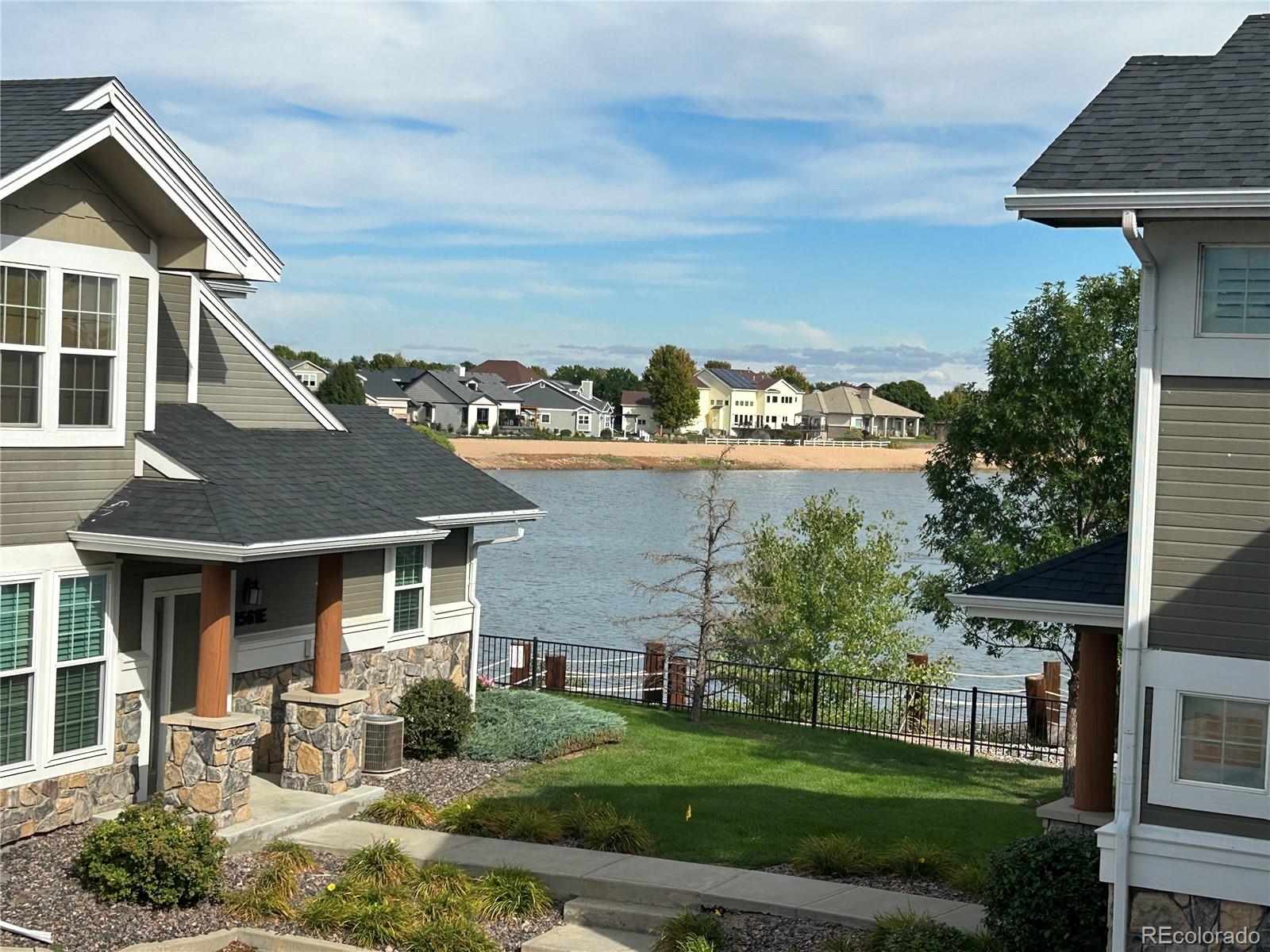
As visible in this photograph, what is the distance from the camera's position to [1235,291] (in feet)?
27.5

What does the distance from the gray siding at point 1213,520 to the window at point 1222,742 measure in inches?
13.8

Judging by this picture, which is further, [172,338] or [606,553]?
[606,553]

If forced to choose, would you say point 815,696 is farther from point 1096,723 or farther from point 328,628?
point 1096,723

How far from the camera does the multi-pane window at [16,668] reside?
1122 centimetres

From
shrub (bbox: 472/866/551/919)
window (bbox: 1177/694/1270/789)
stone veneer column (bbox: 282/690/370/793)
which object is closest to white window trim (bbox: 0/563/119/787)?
stone veneer column (bbox: 282/690/370/793)

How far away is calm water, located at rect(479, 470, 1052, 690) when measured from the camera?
30.8 metres

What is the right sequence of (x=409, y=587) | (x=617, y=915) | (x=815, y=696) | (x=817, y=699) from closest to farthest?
(x=617, y=915) < (x=409, y=587) < (x=815, y=696) < (x=817, y=699)

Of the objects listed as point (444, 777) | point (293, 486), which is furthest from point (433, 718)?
point (293, 486)

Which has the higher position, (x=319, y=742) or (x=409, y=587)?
(x=409, y=587)

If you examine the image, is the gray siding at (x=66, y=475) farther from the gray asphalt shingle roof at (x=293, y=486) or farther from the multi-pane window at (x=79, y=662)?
the multi-pane window at (x=79, y=662)

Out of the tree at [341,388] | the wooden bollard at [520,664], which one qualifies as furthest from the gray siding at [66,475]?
the tree at [341,388]

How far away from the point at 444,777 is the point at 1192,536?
945cm

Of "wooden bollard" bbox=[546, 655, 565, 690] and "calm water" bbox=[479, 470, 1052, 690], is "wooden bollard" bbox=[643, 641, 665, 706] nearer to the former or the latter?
"wooden bollard" bbox=[546, 655, 565, 690]

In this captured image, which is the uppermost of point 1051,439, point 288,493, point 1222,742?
point 1051,439
